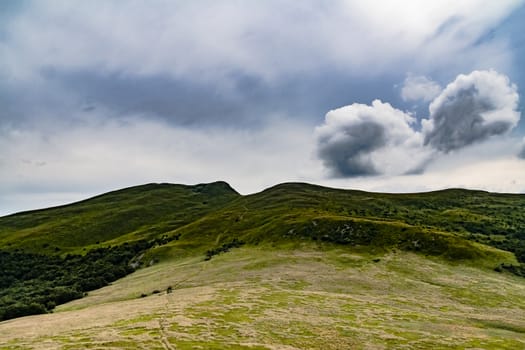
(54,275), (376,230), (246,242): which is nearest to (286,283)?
(376,230)

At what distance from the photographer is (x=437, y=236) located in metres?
109

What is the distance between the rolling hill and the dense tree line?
1.70 feet

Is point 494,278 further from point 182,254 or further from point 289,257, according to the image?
point 182,254

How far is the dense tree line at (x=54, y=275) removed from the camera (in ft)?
261

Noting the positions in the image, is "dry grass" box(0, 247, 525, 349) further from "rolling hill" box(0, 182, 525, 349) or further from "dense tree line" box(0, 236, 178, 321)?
"dense tree line" box(0, 236, 178, 321)

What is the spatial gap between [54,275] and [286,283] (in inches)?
3474

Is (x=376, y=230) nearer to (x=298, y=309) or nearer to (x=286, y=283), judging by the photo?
(x=286, y=283)

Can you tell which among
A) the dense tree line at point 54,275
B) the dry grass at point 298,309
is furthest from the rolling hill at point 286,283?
the dense tree line at point 54,275

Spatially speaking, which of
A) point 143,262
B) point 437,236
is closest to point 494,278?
point 437,236

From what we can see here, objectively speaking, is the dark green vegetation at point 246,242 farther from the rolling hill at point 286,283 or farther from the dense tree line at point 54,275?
the rolling hill at point 286,283

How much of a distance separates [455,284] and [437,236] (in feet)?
115

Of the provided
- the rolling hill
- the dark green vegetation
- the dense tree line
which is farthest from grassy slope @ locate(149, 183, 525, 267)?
the dense tree line

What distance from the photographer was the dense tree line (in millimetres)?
79562

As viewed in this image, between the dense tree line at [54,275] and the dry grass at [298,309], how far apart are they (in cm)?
785
